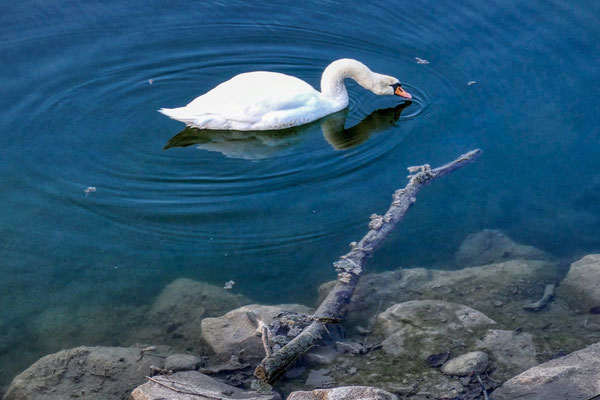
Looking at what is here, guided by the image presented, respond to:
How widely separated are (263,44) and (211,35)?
0.65m

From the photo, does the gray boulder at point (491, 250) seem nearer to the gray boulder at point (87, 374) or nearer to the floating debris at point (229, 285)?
the floating debris at point (229, 285)

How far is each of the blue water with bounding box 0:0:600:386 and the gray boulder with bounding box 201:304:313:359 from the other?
579 millimetres

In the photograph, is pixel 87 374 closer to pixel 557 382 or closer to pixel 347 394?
pixel 347 394

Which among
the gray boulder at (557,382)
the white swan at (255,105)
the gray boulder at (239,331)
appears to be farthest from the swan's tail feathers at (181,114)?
the gray boulder at (557,382)

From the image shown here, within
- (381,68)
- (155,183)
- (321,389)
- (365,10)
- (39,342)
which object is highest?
(365,10)

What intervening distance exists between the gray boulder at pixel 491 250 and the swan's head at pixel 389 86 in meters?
2.18

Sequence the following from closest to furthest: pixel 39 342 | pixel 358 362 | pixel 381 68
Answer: pixel 358 362 < pixel 39 342 < pixel 381 68

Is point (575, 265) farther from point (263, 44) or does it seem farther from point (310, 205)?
point (263, 44)

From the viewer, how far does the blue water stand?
232 inches

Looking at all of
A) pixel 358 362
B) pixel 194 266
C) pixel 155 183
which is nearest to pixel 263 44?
pixel 155 183

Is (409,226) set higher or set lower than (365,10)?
lower

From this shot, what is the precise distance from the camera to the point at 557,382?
418 centimetres

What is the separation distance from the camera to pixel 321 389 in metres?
4.04

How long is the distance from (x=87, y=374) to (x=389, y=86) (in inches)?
182
